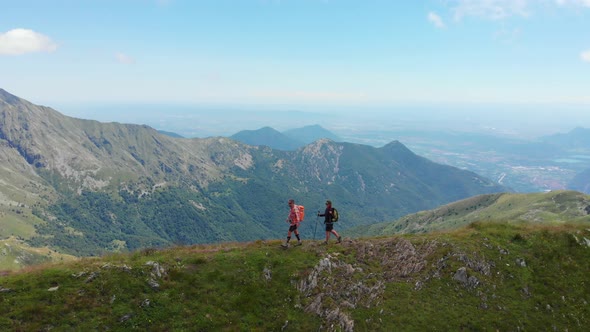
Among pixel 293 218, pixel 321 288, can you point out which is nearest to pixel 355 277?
pixel 321 288

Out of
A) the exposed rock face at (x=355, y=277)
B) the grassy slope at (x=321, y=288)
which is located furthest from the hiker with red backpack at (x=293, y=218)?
the exposed rock face at (x=355, y=277)

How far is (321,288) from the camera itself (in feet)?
77.8

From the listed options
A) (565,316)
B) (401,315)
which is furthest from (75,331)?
(565,316)

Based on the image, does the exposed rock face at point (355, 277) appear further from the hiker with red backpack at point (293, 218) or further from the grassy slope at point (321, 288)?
the hiker with red backpack at point (293, 218)

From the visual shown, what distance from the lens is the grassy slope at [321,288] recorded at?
19688mm

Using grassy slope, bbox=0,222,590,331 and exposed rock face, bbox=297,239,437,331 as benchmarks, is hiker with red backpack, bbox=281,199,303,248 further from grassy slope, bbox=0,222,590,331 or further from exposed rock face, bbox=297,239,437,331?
exposed rock face, bbox=297,239,437,331

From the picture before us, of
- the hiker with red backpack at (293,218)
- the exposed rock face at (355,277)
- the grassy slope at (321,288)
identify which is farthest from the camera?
the hiker with red backpack at (293,218)

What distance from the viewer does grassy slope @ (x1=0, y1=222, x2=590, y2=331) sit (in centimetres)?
1969

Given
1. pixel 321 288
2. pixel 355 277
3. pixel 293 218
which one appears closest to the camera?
pixel 321 288

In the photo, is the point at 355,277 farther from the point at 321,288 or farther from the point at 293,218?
the point at 293,218

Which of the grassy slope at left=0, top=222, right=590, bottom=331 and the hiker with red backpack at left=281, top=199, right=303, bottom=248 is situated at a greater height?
the hiker with red backpack at left=281, top=199, right=303, bottom=248

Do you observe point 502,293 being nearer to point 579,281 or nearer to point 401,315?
point 579,281

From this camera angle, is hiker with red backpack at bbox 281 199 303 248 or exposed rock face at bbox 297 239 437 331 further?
hiker with red backpack at bbox 281 199 303 248

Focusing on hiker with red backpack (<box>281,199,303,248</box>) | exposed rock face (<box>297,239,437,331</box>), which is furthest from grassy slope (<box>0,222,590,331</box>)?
hiker with red backpack (<box>281,199,303,248</box>)
